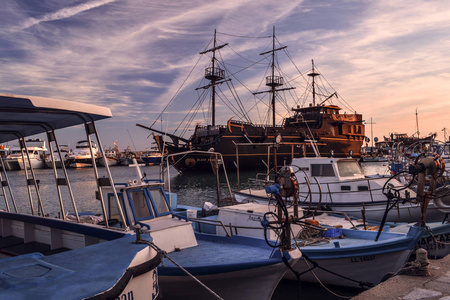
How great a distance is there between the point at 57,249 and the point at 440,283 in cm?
760

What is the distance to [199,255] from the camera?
346 inches

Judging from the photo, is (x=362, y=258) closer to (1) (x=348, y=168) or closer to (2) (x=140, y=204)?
(2) (x=140, y=204)

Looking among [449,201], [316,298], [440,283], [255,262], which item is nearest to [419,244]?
[449,201]

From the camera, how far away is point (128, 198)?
9.93 meters

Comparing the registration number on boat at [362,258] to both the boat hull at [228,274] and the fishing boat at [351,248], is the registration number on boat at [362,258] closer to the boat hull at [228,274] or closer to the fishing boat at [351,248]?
the fishing boat at [351,248]

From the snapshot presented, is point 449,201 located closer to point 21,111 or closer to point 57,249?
point 57,249

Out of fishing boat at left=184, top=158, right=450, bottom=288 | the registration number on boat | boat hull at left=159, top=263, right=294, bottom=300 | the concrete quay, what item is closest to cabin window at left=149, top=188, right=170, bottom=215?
fishing boat at left=184, top=158, right=450, bottom=288

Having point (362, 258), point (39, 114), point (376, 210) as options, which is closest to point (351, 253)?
point (362, 258)

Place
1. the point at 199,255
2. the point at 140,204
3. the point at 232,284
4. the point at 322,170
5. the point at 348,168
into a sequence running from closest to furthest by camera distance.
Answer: the point at 232,284 → the point at 199,255 → the point at 140,204 → the point at 322,170 → the point at 348,168

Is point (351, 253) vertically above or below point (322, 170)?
below

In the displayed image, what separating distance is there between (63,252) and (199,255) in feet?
13.2

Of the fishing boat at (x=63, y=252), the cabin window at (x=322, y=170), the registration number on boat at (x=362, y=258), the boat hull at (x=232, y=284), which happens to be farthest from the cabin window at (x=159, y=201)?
the cabin window at (x=322, y=170)

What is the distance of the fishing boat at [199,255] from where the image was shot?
7633 mm

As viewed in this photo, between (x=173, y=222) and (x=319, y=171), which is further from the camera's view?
(x=319, y=171)
